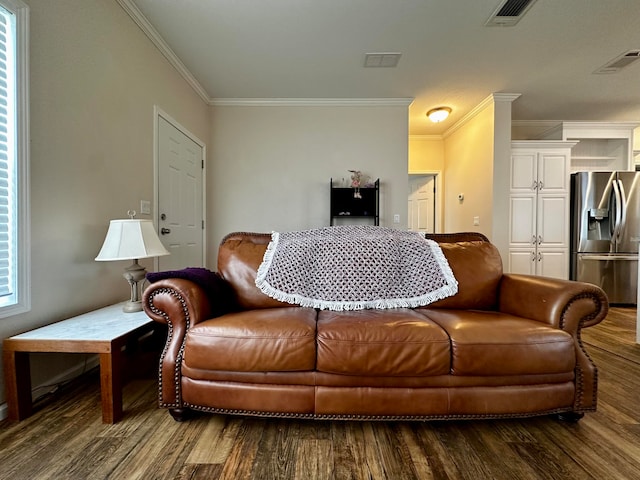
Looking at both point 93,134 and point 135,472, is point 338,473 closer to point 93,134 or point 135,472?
point 135,472

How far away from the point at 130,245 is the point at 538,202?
4498 millimetres

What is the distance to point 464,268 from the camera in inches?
72.1

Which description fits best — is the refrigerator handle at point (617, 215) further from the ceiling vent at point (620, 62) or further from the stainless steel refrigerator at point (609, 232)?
the ceiling vent at point (620, 62)

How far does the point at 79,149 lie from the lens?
5.97 feet

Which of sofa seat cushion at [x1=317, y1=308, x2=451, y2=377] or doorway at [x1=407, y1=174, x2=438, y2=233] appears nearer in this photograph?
sofa seat cushion at [x1=317, y1=308, x2=451, y2=377]

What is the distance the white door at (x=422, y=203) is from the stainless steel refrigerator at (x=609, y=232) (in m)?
1.96

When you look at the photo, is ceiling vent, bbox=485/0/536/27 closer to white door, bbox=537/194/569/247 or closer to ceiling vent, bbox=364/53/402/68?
ceiling vent, bbox=364/53/402/68

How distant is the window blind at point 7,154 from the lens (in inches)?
56.6

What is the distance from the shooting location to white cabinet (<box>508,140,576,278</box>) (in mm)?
3885

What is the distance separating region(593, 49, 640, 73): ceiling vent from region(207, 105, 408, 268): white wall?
6.68 feet

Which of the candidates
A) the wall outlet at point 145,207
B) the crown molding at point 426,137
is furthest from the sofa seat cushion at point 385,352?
the crown molding at point 426,137

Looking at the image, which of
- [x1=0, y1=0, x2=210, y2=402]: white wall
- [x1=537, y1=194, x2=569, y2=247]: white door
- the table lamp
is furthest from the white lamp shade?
[x1=537, y1=194, x2=569, y2=247]: white door

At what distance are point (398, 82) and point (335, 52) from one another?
0.94 metres

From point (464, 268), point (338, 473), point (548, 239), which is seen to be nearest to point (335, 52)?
point (464, 268)
